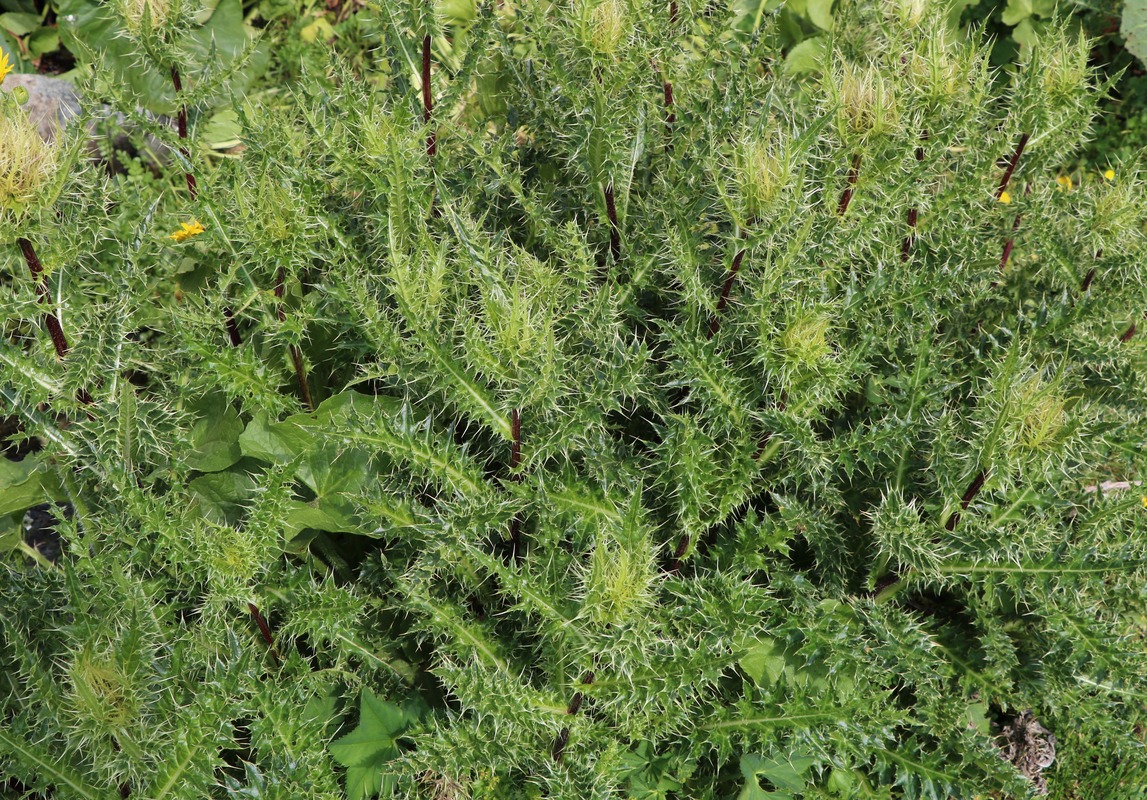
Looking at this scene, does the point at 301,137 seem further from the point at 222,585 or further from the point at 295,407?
the point at 222,585

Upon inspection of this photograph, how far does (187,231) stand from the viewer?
287cm

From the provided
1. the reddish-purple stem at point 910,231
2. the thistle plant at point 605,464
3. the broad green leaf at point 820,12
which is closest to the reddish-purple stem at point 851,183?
the thistle plant at point 605,464

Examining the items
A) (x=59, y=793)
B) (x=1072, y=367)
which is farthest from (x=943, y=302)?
(x=59, y=793)

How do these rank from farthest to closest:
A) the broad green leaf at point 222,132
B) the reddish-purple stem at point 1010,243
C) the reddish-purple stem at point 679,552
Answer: the broad green leaf at point 222,132 → the reddish-purple stem at point 1010,243 → the reddish-purple stem at point 679,552

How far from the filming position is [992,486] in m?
2.20

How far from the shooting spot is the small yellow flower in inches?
110

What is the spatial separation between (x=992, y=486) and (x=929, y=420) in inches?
10.5

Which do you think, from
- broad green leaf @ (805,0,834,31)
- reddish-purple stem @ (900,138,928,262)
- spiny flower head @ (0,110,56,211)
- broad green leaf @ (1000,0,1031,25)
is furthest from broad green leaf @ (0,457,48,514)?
broad green leaf @ (1000,0,1031,25)

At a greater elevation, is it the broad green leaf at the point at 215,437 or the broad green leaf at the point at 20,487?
the broad green leaf at the point at 215,437

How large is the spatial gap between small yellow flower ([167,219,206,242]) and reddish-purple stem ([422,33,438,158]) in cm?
71

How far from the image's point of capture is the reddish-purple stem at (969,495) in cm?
225

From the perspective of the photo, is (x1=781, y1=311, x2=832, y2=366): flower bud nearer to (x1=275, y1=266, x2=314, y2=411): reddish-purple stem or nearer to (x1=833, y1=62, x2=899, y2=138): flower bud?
(x1=833, y1=62, x2=899, y2=138): flower bud

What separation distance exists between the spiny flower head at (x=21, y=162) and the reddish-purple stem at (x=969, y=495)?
7.15 feet

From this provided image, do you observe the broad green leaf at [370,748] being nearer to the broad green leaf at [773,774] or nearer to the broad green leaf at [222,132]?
the broad green leaf at [773,774]
